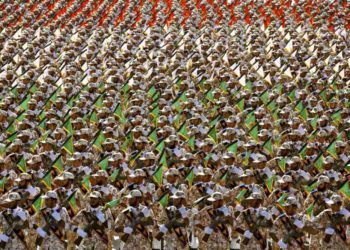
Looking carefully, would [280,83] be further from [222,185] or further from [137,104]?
[222,185]

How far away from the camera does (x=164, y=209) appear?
8023 millimetres

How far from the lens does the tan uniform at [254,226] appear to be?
775 cm

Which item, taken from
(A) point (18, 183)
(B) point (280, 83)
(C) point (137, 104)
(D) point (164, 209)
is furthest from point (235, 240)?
(B) point (280, 83)

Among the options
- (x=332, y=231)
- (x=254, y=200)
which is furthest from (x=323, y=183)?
(x=254, y=200)

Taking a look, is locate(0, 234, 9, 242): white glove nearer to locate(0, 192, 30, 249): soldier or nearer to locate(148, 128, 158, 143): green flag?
locate(0, 192, 30, 249): soldier

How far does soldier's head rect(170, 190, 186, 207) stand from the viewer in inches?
307

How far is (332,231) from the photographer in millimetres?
7793

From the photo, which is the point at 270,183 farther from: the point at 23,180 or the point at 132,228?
the point at 23,180

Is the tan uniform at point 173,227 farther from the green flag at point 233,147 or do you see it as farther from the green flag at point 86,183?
the green flag at point 233,147

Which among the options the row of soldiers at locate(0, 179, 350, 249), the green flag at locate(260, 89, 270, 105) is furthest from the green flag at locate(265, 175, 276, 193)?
the green flag at locate(260, 89, 270, 105)

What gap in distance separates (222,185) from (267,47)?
7658 millimetres

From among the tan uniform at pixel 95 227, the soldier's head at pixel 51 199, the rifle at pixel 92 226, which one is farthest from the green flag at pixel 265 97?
the soldier's head at pixel 51 199

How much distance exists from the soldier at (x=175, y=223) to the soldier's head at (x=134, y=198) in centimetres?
36

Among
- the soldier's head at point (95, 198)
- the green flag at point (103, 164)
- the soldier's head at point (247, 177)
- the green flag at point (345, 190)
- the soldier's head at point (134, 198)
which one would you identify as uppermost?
the green flag at point (345, 190)
